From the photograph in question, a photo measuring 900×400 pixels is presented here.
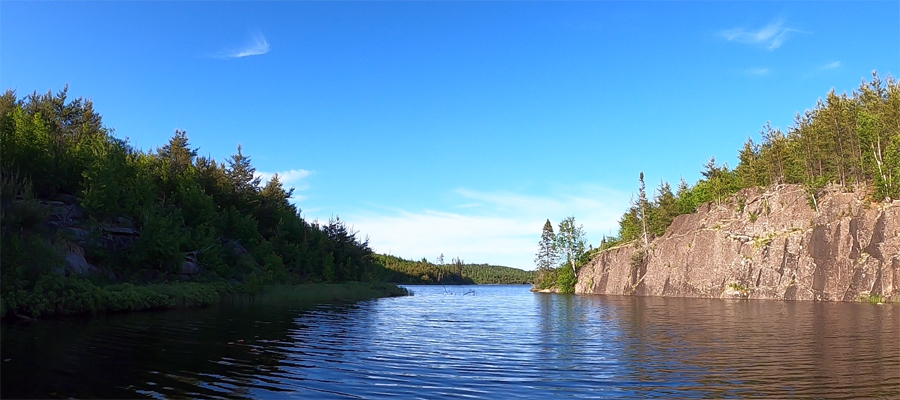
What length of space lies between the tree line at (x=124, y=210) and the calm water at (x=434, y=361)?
1110 cm

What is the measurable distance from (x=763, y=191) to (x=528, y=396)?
99.4m

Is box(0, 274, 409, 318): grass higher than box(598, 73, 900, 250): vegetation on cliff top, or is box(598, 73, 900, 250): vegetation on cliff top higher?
box(598, 73, 900, 250): vegetation on cliff top

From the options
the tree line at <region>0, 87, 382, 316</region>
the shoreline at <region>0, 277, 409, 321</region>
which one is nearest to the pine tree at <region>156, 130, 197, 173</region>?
the tree line at <region>0, 87, 382, 316</region>

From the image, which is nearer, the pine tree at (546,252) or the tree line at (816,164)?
the tree line at (816,164)

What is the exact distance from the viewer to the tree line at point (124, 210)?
37000mm

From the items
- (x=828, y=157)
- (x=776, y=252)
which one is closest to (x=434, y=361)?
(x=776, y=252)

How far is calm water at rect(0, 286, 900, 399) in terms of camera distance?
15.8 meters

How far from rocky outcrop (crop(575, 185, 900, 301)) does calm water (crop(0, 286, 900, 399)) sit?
47.9 meters

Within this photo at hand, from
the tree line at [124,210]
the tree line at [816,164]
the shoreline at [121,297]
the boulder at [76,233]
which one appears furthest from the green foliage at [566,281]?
the boulder at [76,233]

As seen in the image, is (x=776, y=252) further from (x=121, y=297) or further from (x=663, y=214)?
(x=121, y=297)

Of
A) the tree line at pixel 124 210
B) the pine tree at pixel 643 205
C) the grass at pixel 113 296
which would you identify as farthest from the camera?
the pine tree at pixel 643 205

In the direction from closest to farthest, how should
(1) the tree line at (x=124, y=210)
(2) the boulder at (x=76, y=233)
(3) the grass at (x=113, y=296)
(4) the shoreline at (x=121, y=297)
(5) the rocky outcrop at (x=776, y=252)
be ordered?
(3) the grass at (x=113, y=296) → (4) the shoreline at (x=121, y=297) → (1) the tree line at (x=124, y=210) → (2) the boulder at (x=76, y=233) → (5) the rocky outcrop at (x=776, y=252)

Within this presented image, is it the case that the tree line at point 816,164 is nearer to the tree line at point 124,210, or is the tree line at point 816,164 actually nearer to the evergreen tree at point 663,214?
the evergreen tree at point 663,214

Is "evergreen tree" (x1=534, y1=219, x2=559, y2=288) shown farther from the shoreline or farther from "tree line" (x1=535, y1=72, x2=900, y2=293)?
the shoreline
